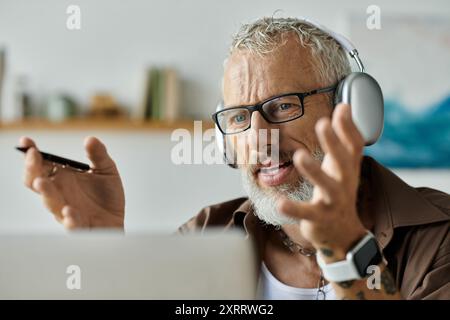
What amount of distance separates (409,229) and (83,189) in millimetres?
620

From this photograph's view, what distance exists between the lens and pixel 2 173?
9.61ft

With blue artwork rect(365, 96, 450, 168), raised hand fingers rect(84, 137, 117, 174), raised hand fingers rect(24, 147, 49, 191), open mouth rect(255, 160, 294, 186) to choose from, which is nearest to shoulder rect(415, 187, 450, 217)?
open mouth rect(255, 160, 294, 186)

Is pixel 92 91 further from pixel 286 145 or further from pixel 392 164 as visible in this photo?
pixel 286 145

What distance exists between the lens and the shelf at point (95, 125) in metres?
2.83

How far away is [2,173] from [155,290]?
2.57 metres

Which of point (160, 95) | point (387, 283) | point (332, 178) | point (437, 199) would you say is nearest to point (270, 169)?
point (437, 199)

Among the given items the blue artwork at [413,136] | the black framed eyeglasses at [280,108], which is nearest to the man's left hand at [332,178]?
the black framed eyeglasses at [280,108]

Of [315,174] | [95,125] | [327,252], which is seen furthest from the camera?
[95,125]

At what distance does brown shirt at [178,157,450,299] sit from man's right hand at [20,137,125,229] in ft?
1.67

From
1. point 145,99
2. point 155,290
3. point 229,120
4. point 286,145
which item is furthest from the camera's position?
point 145,99

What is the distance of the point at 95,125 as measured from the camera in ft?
9.34

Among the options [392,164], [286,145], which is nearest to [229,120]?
[286,145]

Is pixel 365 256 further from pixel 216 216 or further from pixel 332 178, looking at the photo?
pixel 216 216

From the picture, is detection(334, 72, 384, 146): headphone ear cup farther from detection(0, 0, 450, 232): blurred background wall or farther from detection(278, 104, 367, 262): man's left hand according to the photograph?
detection(0, 0, 450, 232): blurred background wall
